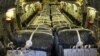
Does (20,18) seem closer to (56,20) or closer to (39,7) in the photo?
(56,20)

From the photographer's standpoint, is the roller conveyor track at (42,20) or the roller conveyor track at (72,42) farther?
the roller conveyor track at (42,20)

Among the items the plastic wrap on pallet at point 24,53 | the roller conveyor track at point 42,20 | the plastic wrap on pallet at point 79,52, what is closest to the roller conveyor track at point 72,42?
the plastic wrap on pallet at point 79,52

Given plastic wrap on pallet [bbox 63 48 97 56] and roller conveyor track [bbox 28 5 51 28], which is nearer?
plastic wrap on pallet [bbox 63 48 97 56]

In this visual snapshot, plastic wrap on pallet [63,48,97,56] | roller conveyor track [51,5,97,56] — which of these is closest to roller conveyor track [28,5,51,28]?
roller conveyor track [51,5,97,56]

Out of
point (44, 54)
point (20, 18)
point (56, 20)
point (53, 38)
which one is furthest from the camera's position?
point (56, 20)

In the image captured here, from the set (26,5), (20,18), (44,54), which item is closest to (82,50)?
(44,54)

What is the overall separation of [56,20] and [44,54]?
5.11 ft

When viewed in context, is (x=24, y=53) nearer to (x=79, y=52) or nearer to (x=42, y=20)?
(x=79, y=52)

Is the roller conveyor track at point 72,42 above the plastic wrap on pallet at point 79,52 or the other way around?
above

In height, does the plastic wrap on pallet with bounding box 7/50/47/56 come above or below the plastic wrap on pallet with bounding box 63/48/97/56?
above

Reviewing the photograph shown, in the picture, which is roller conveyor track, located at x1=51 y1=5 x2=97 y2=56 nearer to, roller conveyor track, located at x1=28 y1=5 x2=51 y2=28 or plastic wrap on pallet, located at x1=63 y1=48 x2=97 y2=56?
plastic wrap on pallet, located at x1=63 y1=48 x2=97 y2=56

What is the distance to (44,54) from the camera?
8.59 ft

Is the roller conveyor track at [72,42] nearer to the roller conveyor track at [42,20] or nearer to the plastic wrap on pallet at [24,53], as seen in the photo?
the plastic wrap on pallet at [24,53]

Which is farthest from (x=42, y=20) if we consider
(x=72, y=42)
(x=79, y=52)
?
(x=79, y=52)
